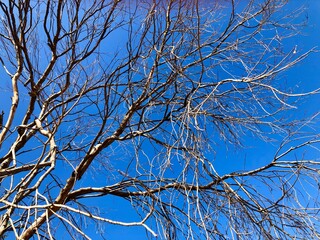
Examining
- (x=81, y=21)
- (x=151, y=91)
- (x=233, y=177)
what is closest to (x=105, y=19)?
(x=81, y=21)

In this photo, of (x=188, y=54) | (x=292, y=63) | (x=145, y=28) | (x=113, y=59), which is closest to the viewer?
(x=292, y=63)

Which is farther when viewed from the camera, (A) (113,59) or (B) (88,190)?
(B) (88,190)

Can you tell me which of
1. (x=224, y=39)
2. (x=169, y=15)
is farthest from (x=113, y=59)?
(x=224, y=39)

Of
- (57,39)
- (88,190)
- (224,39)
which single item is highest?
(224,39)

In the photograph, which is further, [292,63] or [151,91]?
[151,91]

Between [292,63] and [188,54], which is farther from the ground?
[188,54]

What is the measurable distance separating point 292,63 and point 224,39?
124 cm

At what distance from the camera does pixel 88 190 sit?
3535 millimetres

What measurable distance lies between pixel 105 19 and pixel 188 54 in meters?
0.83

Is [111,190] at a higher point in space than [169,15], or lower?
lower

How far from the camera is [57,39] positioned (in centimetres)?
348

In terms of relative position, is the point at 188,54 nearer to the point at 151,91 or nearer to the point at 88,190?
the point at 151,91

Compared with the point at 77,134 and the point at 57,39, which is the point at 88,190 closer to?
the point at 77,134

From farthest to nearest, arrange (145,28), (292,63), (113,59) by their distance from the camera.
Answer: (113,59) < (145,28) < (292,63)
